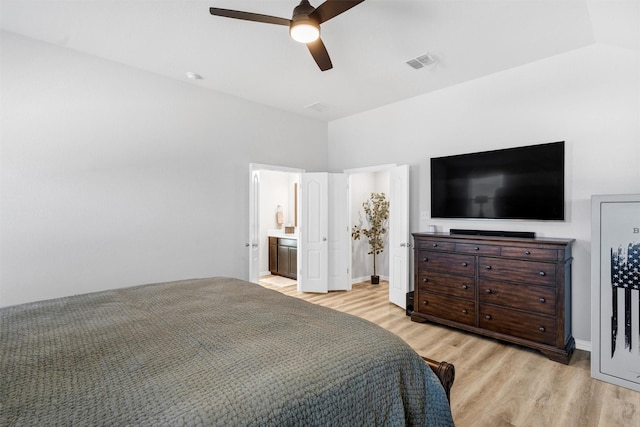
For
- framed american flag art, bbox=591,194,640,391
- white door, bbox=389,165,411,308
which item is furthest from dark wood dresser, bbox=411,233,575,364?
white door, bbox=389,165,411,308

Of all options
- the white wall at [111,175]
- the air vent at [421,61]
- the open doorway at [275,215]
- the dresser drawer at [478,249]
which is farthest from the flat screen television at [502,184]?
the open doorway at [275,215]

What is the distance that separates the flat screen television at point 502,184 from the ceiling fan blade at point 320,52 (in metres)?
2.18

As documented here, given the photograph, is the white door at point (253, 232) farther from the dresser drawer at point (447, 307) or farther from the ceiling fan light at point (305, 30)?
the ceiling fan light at point (305, 30)

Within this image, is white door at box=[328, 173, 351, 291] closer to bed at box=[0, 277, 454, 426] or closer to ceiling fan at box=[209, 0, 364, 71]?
ceiling fan at box=[209, 0, 364, 71]

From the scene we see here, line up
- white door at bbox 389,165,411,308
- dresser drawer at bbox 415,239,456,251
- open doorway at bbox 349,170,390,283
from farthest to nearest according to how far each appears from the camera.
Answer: open doorway at bbox 349,170,390,283 → white door at bbox 389,165,411,308 → dresser drawer at bbox 415,239,456,251

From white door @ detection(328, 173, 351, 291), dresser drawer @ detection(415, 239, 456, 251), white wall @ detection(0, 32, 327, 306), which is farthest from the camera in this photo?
white door @ detection(328, 173, 351, 291)

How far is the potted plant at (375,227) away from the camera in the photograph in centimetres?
604

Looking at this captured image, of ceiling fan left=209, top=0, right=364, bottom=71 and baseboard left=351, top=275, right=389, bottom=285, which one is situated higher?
ceiling fan left=209, top=0, right=364, bottom=71

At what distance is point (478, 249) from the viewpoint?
339 cm

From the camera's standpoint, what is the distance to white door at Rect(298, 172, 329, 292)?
5.24 meters

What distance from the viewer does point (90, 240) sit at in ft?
10.8

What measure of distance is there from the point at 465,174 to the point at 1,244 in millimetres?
4737

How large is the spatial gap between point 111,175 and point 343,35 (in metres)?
2.75

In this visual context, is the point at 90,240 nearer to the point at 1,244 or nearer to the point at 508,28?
the point at 1,244
